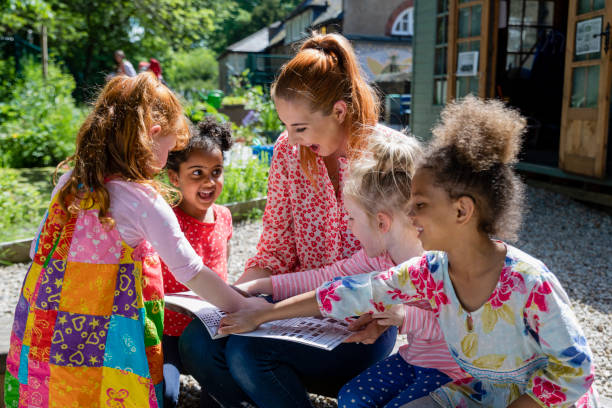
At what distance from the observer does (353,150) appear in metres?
2.02

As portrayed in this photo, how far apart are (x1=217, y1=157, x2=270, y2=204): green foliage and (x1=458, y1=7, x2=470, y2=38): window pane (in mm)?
3274

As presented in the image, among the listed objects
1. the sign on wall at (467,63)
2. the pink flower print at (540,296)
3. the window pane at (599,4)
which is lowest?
the pink flower print at (540,296)

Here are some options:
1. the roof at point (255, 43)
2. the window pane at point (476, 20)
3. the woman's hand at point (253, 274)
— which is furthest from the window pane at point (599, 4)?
the roof at point (255, 43)

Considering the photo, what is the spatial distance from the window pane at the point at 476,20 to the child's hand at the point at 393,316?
5.96 metres

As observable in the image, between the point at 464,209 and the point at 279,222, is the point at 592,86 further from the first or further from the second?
the point at 464,209

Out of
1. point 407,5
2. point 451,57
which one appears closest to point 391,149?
point 451,57

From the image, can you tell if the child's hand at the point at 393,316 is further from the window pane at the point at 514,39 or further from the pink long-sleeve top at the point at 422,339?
the window pane at the point at 514,39

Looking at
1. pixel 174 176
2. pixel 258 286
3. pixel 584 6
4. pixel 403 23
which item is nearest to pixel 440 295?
pixel 258 286

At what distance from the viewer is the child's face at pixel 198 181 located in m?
2.23

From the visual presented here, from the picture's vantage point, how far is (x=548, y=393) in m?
1.24

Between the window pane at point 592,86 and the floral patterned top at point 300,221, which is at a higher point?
the window pane at point 592,86

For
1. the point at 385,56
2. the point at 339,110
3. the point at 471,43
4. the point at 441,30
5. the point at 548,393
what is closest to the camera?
the point at 548,393

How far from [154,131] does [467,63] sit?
610 centimetres

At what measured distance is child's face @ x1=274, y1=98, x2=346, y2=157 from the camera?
6.52ft
